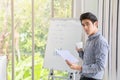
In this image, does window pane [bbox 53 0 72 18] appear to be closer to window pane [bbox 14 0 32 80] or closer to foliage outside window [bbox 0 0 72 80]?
foliage outside window [bbox 0 0 72 80]

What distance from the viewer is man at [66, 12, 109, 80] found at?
2.25m

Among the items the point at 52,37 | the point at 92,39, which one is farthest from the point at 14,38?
the point at 92,39

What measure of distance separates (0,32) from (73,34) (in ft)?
4.54

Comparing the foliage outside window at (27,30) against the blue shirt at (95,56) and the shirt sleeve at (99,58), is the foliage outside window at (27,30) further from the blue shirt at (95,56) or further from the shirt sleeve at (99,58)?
the shirt sleeve at (99,58)

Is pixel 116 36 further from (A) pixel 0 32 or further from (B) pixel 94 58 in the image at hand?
(A) pixel 0 32

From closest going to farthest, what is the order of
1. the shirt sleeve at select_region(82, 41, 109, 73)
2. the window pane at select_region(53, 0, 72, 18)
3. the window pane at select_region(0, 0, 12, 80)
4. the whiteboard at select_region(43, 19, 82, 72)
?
the shirt sleeve at select_region(82, 41, 109, 73) < the whiteboard at select_region(43, 19, 82, 72) < the window pane at select_region(0, 0, 12, 80) < the window pane at select_region(53, 0, 72, 18)

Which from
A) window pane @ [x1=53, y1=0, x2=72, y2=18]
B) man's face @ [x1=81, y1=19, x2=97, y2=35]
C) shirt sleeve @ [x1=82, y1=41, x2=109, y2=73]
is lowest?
shirt sleeve @ [x1=82, y1=41, x2=109, y2=73]

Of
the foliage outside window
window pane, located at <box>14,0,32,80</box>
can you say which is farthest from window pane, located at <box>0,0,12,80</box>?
window pane, located at <box>14,0,32,80</box>

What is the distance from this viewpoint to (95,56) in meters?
2.29

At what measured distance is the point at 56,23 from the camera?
3.49 m

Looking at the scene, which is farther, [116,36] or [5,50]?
[5,50]

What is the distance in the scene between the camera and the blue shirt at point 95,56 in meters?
2.25

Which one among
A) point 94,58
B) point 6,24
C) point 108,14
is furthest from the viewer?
point 6,24

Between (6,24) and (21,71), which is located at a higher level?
(6,24)
